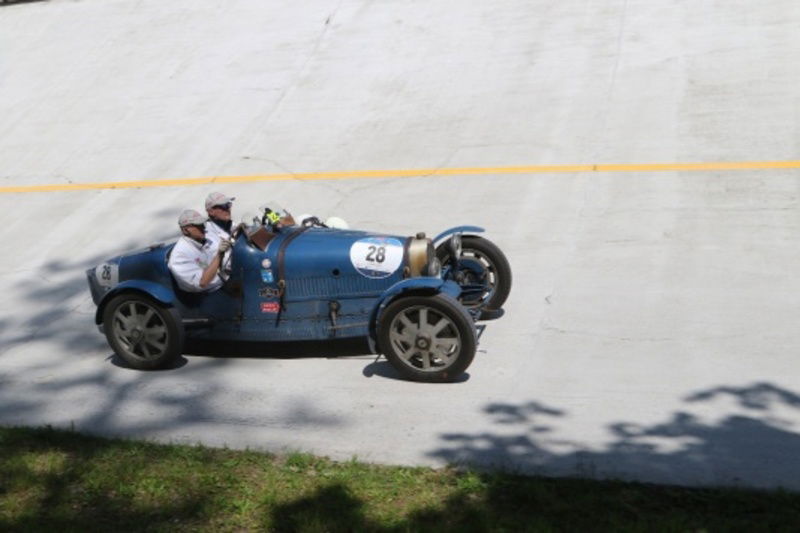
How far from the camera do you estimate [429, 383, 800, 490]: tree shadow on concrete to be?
6.09m

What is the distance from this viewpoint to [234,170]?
1300 centimetres

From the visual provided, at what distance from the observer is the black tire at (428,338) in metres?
7.35

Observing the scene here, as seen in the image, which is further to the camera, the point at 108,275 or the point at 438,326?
the point at 108,275

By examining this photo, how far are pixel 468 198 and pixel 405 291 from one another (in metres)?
4.07

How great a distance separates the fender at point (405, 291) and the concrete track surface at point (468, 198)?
0.41m

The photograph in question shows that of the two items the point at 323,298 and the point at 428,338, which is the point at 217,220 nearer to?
the point at 323,298

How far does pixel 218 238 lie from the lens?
8547mm

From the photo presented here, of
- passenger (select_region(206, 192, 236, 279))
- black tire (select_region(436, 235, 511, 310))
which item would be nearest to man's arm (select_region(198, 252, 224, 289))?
passenger (select_region(206, 192, 236, 279))

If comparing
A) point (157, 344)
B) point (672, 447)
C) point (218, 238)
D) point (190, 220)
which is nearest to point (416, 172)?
point (218, 238)

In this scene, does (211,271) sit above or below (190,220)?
below

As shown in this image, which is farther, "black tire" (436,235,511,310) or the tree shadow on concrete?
"black tire" (436,235,511,310)

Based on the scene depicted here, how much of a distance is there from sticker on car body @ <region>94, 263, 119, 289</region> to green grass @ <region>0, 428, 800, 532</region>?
6.84 feet

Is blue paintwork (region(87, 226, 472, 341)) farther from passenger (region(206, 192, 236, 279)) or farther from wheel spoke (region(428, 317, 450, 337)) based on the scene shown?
passenger (region(206, 192, 236, 279))

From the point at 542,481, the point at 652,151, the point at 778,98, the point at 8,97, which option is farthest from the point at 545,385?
the point at 8,97
